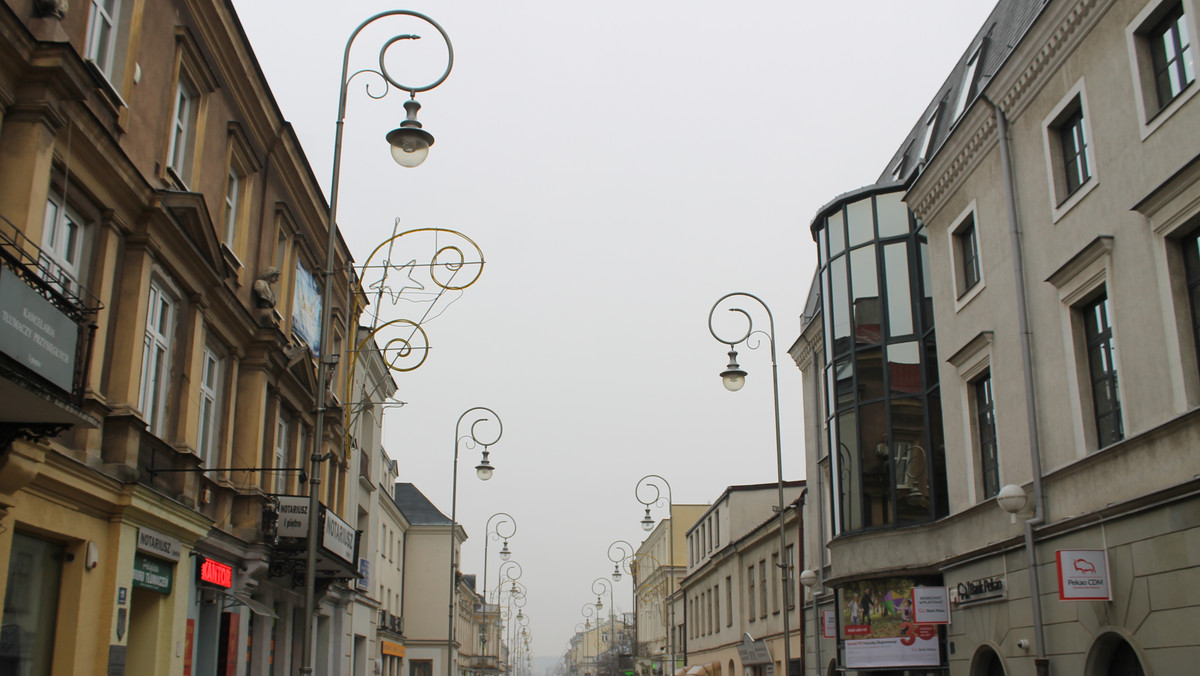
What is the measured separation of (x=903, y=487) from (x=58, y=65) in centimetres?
1684

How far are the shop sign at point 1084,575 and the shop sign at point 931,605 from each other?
246 inches

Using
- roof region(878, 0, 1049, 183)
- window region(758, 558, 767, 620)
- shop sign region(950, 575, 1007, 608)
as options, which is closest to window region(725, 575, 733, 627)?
window region(758, 558, 767, 620)

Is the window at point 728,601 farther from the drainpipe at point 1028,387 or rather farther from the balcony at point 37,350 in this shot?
the balcony at point 37,350

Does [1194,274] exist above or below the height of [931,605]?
above

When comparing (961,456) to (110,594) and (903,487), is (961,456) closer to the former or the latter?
(903,487)

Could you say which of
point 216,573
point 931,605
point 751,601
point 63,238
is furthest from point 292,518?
point 751,601

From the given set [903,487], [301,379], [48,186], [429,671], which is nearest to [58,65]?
[48,186]

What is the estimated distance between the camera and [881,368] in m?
21.9

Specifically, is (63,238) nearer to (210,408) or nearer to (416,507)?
(210,408)

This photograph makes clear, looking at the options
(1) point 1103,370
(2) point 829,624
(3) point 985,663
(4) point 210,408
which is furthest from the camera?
(2) point 829,624

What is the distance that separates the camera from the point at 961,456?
1869 centimetres

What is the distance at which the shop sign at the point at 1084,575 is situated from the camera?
41.3 ft

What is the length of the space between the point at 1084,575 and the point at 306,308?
16.3m

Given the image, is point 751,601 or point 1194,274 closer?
point 1194,274
